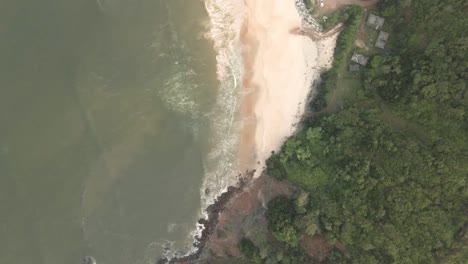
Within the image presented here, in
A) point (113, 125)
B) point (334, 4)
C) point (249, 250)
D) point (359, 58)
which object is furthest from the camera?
point (113, 125)

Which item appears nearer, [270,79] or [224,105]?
[270,79]

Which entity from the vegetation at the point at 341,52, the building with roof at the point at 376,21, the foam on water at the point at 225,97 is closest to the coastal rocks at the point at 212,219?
the foam on water at the point at 225,97

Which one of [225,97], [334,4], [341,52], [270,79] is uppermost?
[334,4]

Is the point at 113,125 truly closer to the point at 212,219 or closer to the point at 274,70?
the point at 212,219

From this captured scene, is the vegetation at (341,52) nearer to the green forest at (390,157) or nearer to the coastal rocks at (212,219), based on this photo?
the green forest at (390,157)

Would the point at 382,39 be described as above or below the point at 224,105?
above

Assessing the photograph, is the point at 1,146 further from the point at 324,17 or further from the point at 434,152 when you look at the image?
the point at 434,152

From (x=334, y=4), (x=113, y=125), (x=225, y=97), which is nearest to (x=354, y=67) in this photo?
(x=334, y=4)

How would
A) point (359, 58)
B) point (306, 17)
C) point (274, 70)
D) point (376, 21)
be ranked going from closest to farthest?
point (376, 21) < point (359, 58) < point (306, 17) < point (274, 70)
